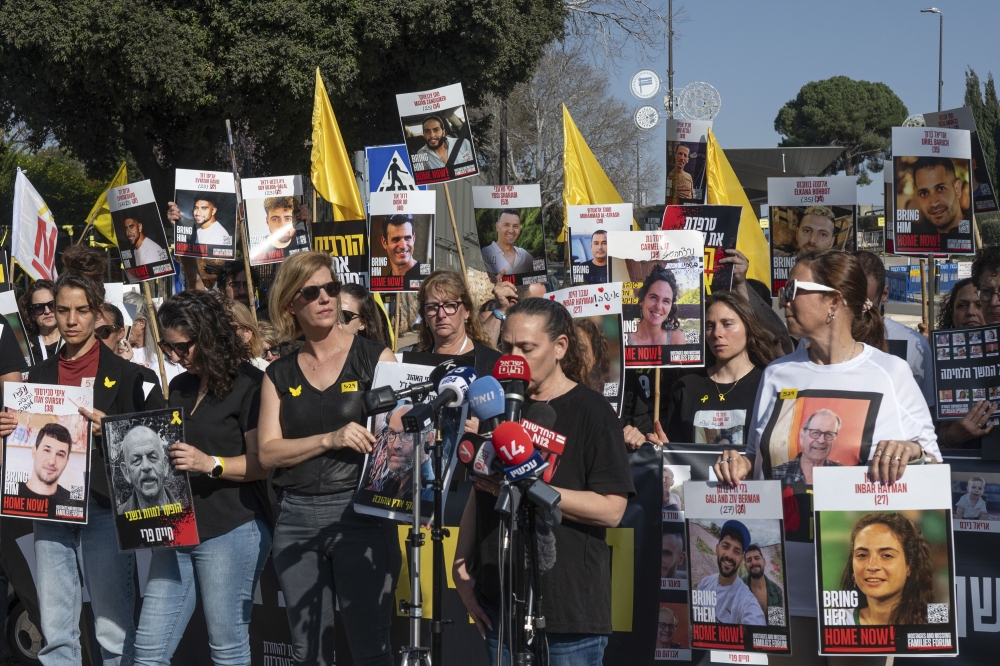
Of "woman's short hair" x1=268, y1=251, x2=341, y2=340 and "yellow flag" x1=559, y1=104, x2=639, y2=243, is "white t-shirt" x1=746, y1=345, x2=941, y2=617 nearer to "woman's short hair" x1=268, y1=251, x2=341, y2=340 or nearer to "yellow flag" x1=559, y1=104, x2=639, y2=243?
"woman's short hair" x1=268, y1=251, x2=341, y2=340

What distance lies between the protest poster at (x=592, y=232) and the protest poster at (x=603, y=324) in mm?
2145

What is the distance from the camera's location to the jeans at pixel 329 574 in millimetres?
3803

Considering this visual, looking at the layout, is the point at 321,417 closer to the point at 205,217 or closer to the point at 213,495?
the point at 213,495

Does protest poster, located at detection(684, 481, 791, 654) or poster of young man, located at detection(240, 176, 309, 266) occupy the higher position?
poster of young man, located at detection(240, 176, 309, 266)

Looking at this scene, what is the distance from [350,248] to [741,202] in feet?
10.7

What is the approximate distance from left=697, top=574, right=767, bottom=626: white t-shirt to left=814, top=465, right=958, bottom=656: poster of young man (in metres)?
0.24

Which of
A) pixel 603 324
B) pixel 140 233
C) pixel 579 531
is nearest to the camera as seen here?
pixel 579 531

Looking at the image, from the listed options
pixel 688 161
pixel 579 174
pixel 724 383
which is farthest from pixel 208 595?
pixel 688 161

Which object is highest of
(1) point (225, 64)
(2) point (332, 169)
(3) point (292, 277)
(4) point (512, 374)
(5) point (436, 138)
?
(1) point (225, 64)

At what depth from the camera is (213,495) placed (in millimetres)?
4035

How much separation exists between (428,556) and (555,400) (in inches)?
60.5

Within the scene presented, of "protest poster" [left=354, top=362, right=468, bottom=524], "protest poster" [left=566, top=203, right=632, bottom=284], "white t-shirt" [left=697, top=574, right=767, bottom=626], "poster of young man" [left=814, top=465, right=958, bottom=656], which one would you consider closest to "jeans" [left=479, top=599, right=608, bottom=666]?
"protest poster" [left=354, top=362, right=468, bottom=524]

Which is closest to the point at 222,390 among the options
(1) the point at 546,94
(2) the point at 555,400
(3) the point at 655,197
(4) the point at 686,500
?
(2) the point at 555,400

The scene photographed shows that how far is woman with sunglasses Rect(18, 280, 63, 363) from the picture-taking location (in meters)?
5.93
